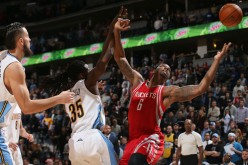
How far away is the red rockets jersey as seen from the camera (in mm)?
5645

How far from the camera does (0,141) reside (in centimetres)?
438

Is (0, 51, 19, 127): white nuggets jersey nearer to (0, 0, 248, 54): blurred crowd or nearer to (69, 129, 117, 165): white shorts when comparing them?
(69, 129, 117, 165): white shorts

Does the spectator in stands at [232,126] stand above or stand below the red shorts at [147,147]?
below

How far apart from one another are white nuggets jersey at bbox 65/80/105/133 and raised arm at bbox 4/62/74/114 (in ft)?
3.24

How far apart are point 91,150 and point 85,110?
468mm

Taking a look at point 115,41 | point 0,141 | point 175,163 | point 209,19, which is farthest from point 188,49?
point 0,141

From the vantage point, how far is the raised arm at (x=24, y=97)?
13.5 ft

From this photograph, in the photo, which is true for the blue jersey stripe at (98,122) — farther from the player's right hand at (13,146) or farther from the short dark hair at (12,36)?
the player's right hand at (13,146)

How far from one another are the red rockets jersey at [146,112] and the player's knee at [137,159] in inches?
10.3

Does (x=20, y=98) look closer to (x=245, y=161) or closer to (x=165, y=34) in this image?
(x=245, y=161)

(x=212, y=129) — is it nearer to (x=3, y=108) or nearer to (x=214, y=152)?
(x=214, y=152)

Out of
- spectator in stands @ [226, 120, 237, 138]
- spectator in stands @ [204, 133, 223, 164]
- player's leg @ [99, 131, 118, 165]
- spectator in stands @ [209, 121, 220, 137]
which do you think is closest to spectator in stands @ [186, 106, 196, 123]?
spectator in stands @ [209, 121, 220, 137]

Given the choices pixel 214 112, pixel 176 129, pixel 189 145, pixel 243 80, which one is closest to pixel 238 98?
pixel 214 112

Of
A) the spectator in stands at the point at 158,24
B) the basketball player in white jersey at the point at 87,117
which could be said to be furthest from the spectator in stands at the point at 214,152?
the spectator in stands at the point at 158,24
